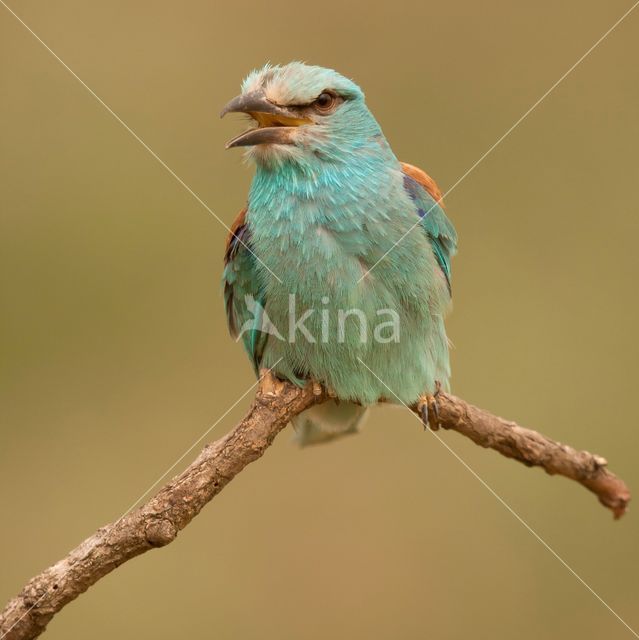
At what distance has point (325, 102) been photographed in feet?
11.8

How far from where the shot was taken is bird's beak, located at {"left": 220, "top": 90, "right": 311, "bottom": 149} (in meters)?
3.47

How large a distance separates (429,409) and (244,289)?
0.72 metres

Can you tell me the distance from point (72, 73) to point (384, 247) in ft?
9.62

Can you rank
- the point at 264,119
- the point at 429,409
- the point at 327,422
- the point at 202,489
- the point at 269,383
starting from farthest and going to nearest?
the point at 327,422
the point at 429,409
the point at 264,119
the point at 269,383
the point at 202,489

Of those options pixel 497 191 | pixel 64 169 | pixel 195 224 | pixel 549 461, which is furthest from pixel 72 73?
pixel 549 461

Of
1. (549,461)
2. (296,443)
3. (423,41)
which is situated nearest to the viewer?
(549,461)

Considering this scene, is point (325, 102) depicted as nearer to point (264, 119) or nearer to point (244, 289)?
point (264, 119)

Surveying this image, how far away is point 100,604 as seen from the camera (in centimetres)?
518

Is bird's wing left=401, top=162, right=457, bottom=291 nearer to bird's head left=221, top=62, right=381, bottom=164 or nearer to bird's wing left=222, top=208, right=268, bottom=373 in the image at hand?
bird's head left=221, top=62, right=381, bottom=164

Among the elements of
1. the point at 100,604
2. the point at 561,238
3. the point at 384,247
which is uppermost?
the point at 384,247

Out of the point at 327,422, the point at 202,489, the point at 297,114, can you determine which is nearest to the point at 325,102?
the point at 297,114

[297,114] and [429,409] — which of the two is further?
[429,409]

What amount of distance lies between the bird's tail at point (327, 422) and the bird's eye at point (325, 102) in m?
0.99

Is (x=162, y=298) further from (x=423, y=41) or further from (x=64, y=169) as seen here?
(x=423, y=41)
